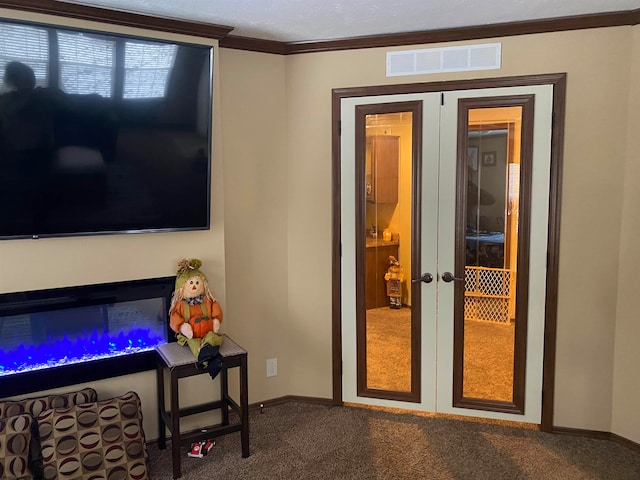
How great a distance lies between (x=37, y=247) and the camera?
269 cm

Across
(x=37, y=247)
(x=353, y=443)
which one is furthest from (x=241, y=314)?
(x=37, y=247)

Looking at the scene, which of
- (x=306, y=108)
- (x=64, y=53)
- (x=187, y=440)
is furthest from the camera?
(x=306, y=108)

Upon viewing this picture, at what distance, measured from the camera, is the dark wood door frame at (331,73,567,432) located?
3061mm

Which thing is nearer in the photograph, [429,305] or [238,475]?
[238,475]

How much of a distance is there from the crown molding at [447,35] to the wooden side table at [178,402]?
1.91 meters

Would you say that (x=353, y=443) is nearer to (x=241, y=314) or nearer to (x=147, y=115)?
(x=241, y=314)

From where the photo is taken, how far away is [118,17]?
2.75m

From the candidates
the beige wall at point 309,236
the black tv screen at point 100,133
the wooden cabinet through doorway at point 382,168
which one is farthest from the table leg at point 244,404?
the wooden cabinet through doorway at point 382,168

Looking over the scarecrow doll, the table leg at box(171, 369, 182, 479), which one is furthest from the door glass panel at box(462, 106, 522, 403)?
the table leg at box(171, 369, 182, 479)

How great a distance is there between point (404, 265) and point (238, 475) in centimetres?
163

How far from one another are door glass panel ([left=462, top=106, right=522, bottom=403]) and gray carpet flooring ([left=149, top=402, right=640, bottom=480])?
34cm

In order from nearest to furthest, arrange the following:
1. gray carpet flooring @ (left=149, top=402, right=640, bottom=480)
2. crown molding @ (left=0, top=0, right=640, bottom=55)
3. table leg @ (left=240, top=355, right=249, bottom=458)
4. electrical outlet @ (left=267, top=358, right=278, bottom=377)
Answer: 1. crown molding @ (left=0, top=0, right=640, bottom=55)
2. gray carpet flooring @ (left=149, top=402, right=640, bottom=480)
3. table leg @ (left=240, top=355, right=249, bottom=458)
4. electrical outlet @ (left=267, top=358, right=278, bottom=377)

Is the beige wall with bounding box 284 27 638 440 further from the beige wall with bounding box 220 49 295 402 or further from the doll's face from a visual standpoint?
the doll's face

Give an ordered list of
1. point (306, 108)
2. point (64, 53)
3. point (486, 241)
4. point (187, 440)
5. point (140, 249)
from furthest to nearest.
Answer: point (306, 108) → point (486, 241) → point (140, 249) → point (187, 440) → point (64, 53)
